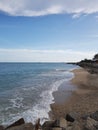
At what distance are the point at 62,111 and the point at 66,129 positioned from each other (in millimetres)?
5014

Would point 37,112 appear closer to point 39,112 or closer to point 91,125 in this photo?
point 39,112

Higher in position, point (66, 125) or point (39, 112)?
point (66, 125)

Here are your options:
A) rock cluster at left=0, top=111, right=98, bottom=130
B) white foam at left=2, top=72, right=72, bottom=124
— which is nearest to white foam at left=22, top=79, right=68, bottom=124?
white foam at left=2, top=72, right=72, bottom=124

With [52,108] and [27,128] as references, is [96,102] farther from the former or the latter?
[27,128]

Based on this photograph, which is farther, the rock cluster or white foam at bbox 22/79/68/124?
white foam at bbox 22/79/68/124

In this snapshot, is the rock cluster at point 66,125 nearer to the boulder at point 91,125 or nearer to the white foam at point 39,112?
the boulder at point 91,125

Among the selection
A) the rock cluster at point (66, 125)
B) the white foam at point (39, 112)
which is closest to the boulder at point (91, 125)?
the rock cluster at point (66, 125)

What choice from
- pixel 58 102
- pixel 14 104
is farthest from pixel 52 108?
pixel 14 104

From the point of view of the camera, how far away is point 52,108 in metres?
13.4

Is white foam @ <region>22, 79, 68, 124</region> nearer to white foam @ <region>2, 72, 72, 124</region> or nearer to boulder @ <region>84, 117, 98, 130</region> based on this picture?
white foam @ <region>2, 72, 72, 124</region>

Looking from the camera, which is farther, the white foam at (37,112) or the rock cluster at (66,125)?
the white foam at (37,112)

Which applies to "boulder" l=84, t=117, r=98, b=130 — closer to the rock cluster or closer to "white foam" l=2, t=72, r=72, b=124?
the rock cluster

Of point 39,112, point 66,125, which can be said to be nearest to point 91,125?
point 66,125

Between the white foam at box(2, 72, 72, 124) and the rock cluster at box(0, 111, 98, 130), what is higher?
the rock cluster at box(0, 111, 98, 130)
